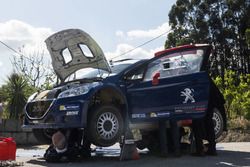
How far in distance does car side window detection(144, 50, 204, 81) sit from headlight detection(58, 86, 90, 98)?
134 centimetres

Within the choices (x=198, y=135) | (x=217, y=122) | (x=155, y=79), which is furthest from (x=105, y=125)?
(x=217, y=122)

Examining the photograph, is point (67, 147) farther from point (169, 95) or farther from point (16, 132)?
point (16, 132)

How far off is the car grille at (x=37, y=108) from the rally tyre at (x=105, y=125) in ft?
3.17

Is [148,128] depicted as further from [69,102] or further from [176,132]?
[69,102]

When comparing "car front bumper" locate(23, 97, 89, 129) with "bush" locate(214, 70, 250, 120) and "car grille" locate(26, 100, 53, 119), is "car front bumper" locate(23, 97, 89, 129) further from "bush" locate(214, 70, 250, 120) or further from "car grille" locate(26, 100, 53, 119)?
"bush" locate(214, 70, 250, 120)

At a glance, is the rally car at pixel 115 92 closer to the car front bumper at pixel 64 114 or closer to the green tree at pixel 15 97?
the car front bumper at pixel 64 114

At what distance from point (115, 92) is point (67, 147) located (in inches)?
54.2

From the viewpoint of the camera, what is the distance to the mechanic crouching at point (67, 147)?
28.4ft

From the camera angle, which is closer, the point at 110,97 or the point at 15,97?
the point at 110,97

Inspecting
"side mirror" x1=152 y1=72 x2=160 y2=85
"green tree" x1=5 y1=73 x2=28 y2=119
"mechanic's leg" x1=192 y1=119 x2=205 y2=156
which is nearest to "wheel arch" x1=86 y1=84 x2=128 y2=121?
"side mirror" x1=152 y1=72 x2=160 y2=85

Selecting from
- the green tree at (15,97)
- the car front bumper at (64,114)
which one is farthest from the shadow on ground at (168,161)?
the green tree at (15,97)

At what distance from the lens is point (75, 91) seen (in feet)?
27.9

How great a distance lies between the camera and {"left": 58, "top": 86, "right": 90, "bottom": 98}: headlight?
844 cm

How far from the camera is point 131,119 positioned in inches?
354
